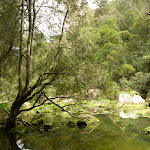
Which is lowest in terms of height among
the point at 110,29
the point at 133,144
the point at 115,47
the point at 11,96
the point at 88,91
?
the point at 133,144

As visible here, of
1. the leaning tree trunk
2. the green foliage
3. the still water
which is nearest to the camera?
the still water

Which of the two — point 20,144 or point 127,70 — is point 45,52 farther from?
point 127,70

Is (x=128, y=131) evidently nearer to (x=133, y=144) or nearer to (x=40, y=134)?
(x=133, y=144)

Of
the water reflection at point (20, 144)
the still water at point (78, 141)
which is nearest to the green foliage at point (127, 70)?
the still water at point (78, 141)

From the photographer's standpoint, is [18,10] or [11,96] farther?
[11,96]


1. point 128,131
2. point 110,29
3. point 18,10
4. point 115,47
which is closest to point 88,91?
point 128,131

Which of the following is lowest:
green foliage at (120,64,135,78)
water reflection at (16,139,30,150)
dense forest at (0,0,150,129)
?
water reflection at (16,139,30,150)

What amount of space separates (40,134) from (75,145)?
1.57 m

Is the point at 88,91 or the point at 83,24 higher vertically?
the point at 83,24

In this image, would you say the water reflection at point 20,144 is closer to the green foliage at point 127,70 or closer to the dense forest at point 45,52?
the dense forest at point 45,52

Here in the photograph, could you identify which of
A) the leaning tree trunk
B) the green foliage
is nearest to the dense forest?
the leaning tree trunk

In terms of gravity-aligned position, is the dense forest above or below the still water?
above

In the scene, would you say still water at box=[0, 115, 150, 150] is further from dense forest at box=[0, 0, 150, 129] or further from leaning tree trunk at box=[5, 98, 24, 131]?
dense forest at box=[0, 0, 150, 129]

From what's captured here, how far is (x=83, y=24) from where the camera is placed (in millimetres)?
6613
